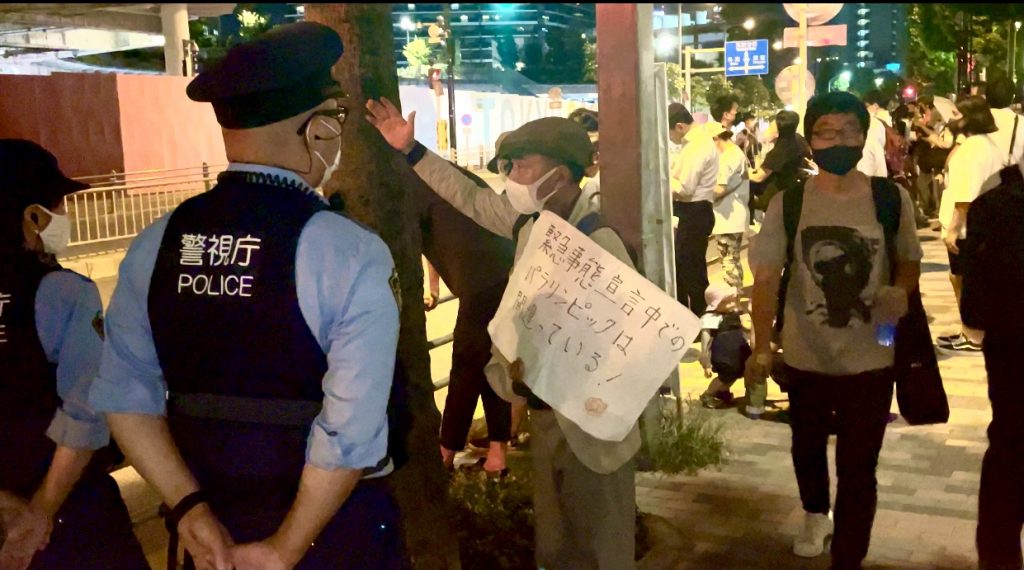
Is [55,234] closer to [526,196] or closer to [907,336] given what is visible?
[526,196]

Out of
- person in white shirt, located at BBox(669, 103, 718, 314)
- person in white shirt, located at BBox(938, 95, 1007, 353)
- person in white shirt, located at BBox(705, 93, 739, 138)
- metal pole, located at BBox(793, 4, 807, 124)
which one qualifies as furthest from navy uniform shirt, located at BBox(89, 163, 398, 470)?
metal pole, located at BBox(793, 4, 807, 124)

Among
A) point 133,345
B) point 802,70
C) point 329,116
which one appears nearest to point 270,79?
point 329,116

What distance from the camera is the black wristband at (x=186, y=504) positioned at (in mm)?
1924

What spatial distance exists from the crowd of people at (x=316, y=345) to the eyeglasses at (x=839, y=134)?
1 centimetres

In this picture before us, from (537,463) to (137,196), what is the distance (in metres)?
14.9

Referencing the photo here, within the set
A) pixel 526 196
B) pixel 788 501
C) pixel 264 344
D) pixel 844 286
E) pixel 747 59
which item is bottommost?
pixel 788 501

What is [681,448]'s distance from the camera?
5.29 metres

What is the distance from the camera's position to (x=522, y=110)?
1606 inches

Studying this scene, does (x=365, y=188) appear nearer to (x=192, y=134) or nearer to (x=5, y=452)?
(x=5, y=452)

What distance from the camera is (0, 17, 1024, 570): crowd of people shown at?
187cm

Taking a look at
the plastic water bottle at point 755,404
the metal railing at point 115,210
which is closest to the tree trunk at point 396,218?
the plastic water bottle at point 755,404

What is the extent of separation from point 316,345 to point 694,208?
6329mm

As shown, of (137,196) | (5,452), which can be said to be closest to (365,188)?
(5,452)

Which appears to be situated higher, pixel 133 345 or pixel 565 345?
pixel 133 345
